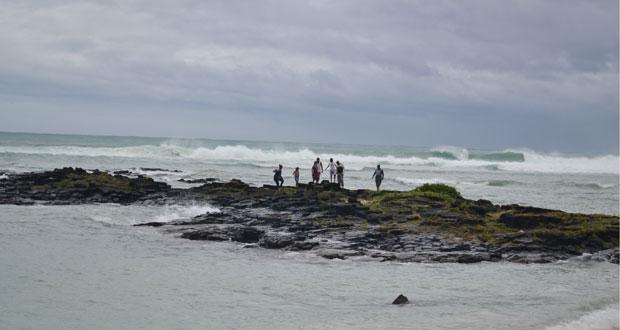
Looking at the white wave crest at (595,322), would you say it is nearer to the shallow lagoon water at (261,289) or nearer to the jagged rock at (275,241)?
the shallow lagoon water at (261,289)

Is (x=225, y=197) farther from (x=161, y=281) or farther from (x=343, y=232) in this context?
(x=161, y=281)

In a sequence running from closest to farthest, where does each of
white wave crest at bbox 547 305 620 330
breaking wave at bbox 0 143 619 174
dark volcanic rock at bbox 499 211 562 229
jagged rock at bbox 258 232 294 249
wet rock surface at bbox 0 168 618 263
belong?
white wave crest at bbox 547 305 620 330 → wet rock surface at bbox 0 168 618 263 → jagged rock at bbox 258 232 294 249 → dark volcanic rock at bbox 499 211 562 229 → breaking wave at bbox 0 143 619 174

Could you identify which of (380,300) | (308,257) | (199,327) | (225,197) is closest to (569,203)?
(225,197)

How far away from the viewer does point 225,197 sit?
3061 cm

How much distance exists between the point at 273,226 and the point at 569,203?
77.4 feet

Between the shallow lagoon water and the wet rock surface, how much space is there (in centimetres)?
97

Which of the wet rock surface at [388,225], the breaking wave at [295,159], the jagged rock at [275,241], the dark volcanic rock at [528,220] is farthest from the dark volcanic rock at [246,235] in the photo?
the breaking wave at [295,159]

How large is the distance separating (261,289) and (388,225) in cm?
861

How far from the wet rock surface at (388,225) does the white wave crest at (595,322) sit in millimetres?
5636

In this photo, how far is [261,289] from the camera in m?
15.0

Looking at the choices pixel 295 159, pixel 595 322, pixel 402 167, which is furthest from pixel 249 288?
pixel 295 159

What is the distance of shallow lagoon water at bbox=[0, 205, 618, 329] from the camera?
12.4 metres

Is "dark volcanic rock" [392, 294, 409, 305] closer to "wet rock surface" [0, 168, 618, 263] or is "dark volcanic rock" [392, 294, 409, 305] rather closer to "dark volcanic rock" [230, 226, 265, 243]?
"wet rock surface" [0, 168, 618, 263]

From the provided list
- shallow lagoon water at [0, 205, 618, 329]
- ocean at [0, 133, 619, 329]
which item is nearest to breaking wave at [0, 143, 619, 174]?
ocean at [0, 133, 619, 329]
